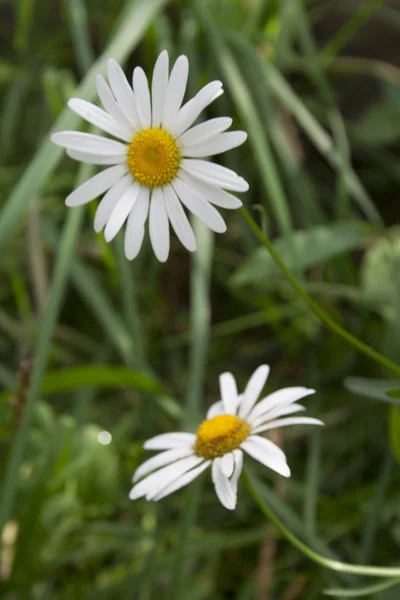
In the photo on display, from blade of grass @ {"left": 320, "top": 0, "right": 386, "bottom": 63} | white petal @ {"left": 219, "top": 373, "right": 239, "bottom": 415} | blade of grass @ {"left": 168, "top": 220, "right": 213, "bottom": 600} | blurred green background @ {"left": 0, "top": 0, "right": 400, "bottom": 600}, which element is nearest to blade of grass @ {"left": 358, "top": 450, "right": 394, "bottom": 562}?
blurred green background @ {"left": 0, "top": 0, "right": 400, "bottom": 600}

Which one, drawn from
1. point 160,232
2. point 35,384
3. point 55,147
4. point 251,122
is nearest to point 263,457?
point 160,232

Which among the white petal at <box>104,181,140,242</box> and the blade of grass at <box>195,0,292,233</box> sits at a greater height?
the blade of grass at <box>195,0,292,233</box>

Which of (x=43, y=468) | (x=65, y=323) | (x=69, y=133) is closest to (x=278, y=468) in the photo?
(x=69, y=133)

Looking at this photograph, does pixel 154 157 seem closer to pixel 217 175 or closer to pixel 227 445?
pixel 217 175

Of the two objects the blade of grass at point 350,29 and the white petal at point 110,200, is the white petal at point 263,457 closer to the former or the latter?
the white petal at point 110,200

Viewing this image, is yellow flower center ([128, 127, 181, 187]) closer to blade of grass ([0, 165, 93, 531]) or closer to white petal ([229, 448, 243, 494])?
white petal ([229, 448, 243, 494])

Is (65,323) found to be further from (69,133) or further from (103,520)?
(69,133)

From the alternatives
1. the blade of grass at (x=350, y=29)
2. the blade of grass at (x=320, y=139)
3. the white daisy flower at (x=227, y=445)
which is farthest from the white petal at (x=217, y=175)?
the blade of grass at (x=350, y=29)
